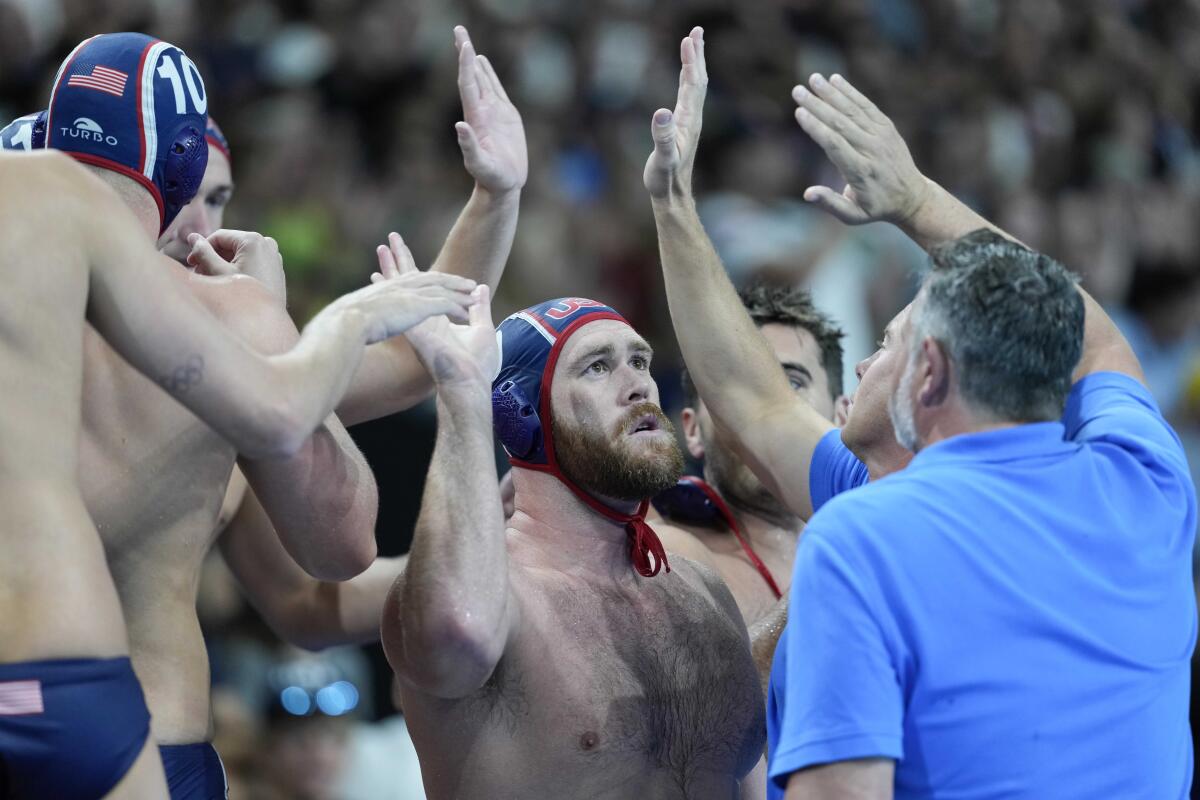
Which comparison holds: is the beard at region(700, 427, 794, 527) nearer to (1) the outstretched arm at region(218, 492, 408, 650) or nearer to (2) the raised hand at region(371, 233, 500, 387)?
(1) the outstretched arm at region(218, 492, 408, 650)

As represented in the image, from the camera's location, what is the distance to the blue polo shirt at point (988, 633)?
2381 mm

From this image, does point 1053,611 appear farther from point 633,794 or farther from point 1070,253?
point 1070,253

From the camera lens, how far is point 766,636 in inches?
156

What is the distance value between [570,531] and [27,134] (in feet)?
5.08

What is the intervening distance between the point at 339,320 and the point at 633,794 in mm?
1307

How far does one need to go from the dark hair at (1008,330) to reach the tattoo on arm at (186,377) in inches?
49.4

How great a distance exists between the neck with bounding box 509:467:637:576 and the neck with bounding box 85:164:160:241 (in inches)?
45.5

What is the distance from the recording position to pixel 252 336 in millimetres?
2939

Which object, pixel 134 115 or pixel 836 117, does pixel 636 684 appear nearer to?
pixel 836 117

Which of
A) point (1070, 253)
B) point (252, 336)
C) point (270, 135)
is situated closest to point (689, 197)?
point (252, 336)

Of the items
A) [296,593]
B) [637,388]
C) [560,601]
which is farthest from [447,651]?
[296,593]

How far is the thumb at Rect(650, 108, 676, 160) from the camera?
11.9ft

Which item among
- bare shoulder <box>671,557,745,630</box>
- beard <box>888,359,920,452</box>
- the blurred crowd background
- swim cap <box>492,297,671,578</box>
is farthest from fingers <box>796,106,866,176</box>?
the blurred crowd background

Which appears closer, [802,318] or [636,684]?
[636,684]
